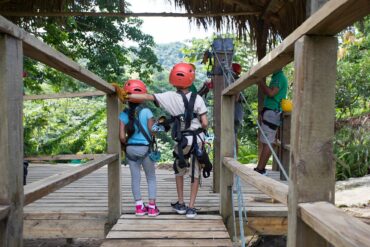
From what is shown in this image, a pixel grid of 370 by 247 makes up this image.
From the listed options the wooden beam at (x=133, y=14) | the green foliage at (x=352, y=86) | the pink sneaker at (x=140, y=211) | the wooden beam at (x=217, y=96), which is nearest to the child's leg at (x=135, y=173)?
the pink sneaker at (x=140, y=211)

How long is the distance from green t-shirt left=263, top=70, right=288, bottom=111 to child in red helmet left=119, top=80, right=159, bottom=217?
5.20 feet

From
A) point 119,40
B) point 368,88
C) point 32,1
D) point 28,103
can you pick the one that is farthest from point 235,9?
point 28,103

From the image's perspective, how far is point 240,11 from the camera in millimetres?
5715

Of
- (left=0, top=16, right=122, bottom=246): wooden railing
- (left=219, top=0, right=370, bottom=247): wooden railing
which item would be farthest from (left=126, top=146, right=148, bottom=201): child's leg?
(left=219, top=0, right=370, bottom=247): wooden railing

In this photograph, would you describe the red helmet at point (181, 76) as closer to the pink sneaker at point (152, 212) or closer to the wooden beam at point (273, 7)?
the pink sneaker at point (152, 212)

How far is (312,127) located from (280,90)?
3309 mm

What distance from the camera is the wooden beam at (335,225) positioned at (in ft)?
3.04

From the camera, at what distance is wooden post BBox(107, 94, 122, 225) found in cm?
349

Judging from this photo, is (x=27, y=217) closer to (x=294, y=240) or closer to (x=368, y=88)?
(x=294, y=240)

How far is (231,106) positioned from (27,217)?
1.96m

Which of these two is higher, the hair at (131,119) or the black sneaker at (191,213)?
the hair at (131,119)

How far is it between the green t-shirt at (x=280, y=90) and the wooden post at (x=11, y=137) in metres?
3.38

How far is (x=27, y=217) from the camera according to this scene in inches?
143

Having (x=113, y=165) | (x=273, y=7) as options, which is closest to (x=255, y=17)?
(x=273, y=7)
